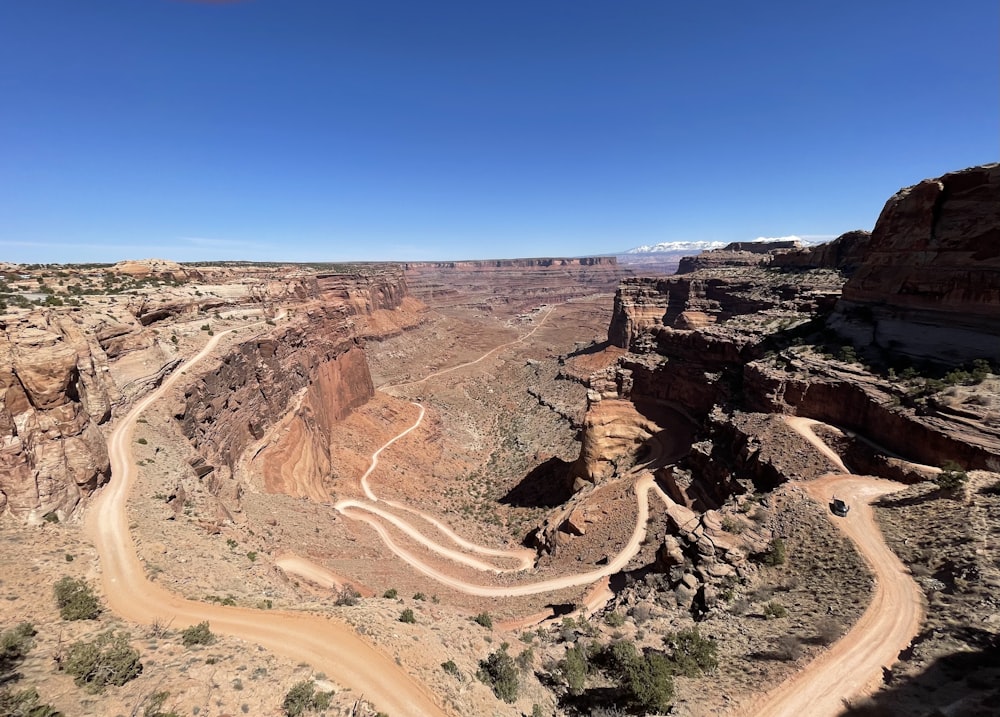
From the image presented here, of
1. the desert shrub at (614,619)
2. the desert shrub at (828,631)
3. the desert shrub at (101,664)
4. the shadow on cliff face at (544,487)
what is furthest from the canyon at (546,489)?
the desert shrub at (101,664)

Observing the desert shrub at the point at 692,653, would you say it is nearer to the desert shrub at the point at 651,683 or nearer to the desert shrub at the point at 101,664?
the desert shrub at the point at 651,683

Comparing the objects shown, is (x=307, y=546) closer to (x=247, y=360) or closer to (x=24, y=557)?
(x=24, y=557)

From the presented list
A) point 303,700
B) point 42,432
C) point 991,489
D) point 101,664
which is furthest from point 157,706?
point 991,489

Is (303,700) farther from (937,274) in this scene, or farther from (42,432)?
(937,274)

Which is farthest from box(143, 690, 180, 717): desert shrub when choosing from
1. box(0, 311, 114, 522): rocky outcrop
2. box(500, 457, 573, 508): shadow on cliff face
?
box(500, 457, 573, 508): shadow on cliff face

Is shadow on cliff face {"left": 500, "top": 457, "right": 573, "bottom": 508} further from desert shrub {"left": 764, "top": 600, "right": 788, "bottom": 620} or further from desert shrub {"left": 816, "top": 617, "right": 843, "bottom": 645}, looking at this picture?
desert shrub {"left": 816, "top": 617, "right": 843, "bottom": 645}

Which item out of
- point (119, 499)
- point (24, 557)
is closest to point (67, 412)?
point (119, 499)
